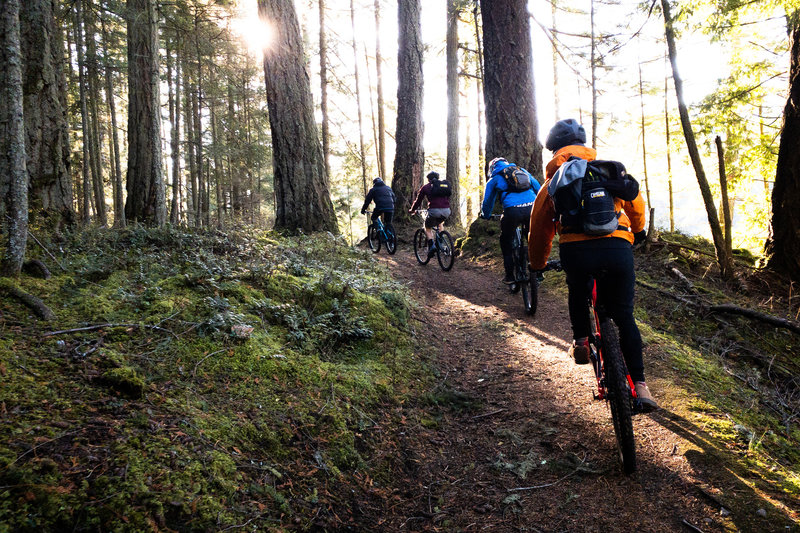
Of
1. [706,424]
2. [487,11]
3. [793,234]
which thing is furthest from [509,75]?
[706,424]

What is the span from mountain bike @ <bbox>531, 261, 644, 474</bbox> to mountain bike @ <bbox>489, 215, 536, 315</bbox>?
10.5 ft

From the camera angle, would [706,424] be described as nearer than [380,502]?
No

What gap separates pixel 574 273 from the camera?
3289mm

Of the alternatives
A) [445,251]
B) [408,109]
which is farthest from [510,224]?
[408,109]

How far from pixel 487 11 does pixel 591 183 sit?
8189 mm

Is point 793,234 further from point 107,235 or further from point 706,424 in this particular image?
point 107,235

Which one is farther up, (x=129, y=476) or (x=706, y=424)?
(x=129, y=476)

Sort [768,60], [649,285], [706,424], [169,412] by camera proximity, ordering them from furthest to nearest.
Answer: [768,60], [649,285], [706,424], [169,412]

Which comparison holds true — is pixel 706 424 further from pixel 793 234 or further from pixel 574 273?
pixel 793 234

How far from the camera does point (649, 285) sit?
724cm

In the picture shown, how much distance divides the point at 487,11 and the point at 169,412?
1007 centimetres

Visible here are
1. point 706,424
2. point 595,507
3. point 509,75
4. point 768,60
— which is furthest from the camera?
point 768,60

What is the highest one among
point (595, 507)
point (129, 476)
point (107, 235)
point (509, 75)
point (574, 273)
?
point (509, 75)

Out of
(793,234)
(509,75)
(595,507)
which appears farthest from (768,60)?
(595,507)
